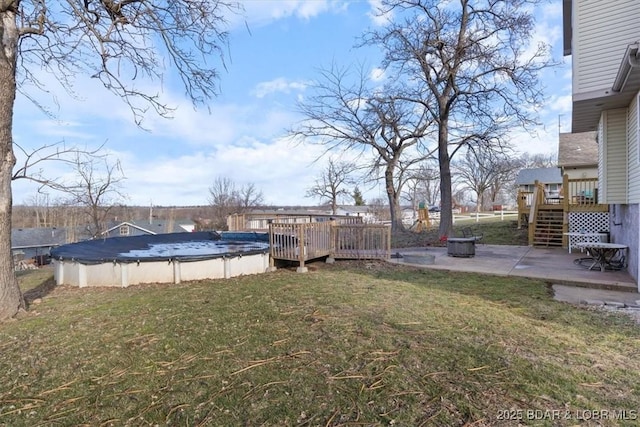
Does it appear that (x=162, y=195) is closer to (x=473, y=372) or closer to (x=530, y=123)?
(x=530, y=123)

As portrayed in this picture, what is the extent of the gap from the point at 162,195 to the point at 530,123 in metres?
28.1

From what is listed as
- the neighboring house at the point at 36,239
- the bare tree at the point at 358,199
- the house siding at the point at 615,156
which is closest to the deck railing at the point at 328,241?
the house siding at the point at 615,156

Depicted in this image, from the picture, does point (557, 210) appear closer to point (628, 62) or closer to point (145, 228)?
point (628, 62)

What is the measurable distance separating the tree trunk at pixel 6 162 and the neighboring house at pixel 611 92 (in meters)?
9.86

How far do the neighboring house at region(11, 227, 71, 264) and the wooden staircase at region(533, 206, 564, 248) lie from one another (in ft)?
121

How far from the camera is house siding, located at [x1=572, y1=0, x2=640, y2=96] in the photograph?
7.04 metres

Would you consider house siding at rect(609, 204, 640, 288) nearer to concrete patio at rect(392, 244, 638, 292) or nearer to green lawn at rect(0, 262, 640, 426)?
concrete patio at rect(392, 244, 638, 292)

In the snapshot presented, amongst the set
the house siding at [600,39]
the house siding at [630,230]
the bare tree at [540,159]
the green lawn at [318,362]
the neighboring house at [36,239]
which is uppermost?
the bare tree at [540,159]

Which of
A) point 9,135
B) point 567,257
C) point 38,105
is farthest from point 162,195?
point 567,257

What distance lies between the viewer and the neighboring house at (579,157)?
17344 mm

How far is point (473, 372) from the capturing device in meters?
2.68

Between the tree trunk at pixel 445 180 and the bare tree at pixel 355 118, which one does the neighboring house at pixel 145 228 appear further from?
the tree trunk at pixel 445 180

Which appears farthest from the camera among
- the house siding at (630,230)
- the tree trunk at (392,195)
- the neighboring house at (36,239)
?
the neighboring house at (36,239)

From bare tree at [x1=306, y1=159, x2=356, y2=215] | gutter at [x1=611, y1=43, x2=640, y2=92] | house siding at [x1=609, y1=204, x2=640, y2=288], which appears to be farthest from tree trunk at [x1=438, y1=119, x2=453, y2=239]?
bare tree at [x1=306, y1=159, x2=356, y2=215]
